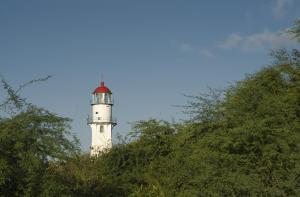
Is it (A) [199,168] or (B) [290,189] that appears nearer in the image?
(B) [290,189]

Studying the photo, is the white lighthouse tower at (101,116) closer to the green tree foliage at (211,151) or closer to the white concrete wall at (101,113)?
the white concrete wall at (101,113)

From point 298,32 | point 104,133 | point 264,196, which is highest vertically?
point 104,133

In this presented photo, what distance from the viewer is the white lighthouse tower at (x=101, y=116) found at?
63031mm

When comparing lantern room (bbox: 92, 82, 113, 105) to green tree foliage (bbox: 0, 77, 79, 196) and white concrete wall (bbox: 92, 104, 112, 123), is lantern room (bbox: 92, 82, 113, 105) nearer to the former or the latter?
white concrete wall (bbox: 92, 104, 112, 123)

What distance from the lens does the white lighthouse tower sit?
6303 cm

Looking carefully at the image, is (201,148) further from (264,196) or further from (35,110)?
(35,110)

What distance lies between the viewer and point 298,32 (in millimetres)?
22031

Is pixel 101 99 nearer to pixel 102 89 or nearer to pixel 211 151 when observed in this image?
pixel 102 89

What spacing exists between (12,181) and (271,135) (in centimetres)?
834

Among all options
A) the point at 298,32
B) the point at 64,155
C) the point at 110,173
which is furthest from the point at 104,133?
the point at 64,155

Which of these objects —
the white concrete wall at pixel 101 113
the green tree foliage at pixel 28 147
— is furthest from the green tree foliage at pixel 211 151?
the white concrete wall at pixel 101 113

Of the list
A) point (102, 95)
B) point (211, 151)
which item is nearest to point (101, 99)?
point (102, 95)

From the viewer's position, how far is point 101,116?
2485 inches

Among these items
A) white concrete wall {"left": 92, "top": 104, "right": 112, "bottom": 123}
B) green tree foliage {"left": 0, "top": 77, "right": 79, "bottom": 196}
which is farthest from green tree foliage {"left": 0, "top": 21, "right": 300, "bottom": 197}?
white concrete wall {"left": 92, "top": 104, "right": 112, "bottom": 123}
